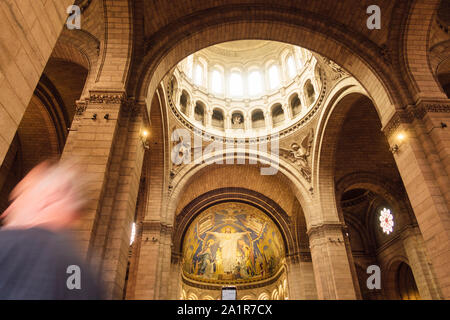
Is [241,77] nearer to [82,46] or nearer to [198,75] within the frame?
[198,75]

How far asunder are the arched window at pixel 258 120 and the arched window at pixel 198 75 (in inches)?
150

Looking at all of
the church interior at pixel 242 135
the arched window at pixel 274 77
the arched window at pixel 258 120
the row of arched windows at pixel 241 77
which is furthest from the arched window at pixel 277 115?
the arched window at pixel 274 77

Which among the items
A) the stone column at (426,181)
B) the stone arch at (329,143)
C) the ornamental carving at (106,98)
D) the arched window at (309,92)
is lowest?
the stone column at (426,181)

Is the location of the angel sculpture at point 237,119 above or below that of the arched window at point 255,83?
below

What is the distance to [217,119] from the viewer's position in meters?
17.8

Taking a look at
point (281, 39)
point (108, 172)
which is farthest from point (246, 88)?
point (108, 172)

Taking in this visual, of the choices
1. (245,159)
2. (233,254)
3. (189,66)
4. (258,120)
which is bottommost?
(233,254)

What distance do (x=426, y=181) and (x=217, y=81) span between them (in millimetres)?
14671

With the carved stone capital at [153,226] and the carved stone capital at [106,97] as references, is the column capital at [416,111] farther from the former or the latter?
the carved stone capital at [153,226]

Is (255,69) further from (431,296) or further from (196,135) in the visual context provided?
(431,296)

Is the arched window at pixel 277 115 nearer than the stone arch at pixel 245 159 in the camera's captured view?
No

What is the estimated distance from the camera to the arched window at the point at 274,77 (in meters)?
18.3

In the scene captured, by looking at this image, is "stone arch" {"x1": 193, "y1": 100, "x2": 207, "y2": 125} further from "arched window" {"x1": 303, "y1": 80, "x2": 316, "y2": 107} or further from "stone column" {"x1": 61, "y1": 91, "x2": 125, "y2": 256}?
"stone column" {"x1": 61, "y1": 91, "x2": 125, "y2": 256}
